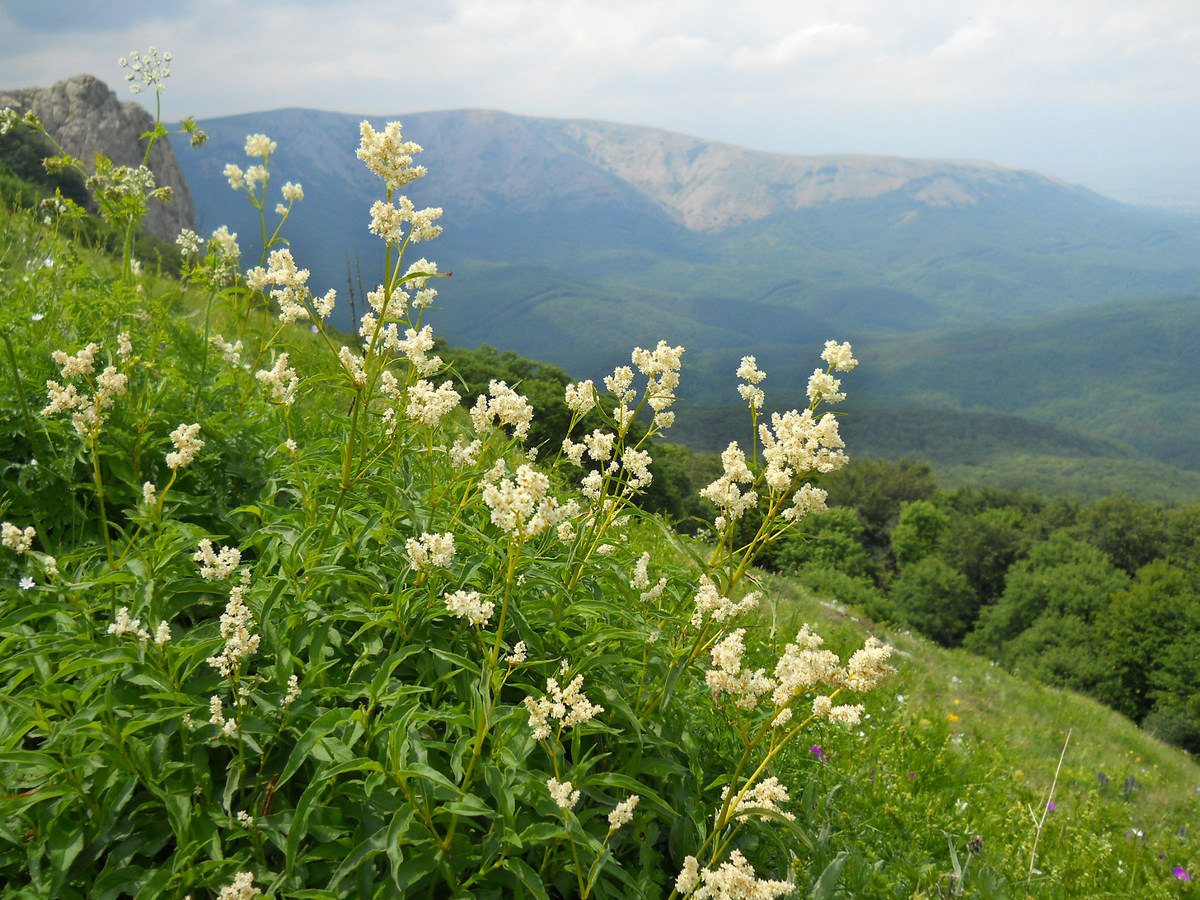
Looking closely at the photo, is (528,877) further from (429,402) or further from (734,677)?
(429,402)

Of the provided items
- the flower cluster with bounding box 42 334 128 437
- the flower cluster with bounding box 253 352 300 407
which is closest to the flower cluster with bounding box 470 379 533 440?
the flower cluster with bounding box 253 352 300 407

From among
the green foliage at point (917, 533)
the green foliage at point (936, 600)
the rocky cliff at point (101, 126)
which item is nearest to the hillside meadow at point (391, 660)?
the green foliage at point (936, 600)

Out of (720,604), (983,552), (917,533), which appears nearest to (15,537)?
(720,604)

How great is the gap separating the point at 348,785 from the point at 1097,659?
2804 inches

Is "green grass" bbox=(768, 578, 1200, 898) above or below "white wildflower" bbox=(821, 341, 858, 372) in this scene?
below

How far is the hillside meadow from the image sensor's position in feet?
7.46

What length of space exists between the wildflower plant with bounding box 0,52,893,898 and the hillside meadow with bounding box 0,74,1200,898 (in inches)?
0.7

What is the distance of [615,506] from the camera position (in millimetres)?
3332

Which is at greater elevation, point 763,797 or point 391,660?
point 391,660

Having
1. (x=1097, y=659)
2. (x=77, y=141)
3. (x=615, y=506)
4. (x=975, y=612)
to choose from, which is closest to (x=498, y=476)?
(x=615, y=506)

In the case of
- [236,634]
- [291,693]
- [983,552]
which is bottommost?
[983,552]

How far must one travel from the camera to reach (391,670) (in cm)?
262

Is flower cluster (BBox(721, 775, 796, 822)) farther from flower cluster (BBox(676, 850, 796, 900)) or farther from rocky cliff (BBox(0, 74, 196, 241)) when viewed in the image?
rocky cliff (BBox(0, 74, 196, 241))

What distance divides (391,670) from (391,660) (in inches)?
1.5
